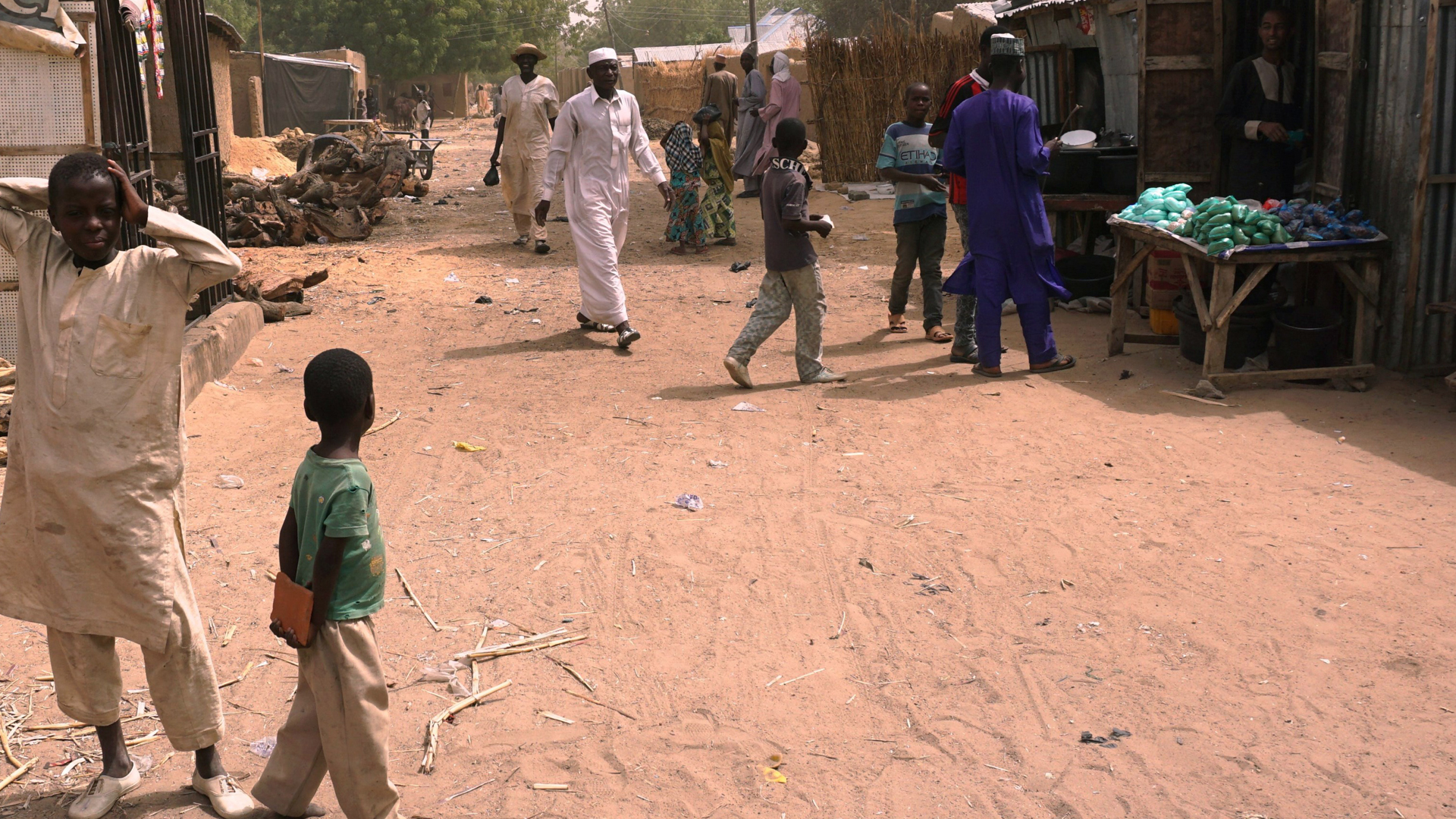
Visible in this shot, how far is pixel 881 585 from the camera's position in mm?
4242

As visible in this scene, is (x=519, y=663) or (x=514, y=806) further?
(x=519, y=663)

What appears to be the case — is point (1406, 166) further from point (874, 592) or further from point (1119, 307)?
point (874, 592)

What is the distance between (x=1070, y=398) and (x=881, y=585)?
277 centimetres

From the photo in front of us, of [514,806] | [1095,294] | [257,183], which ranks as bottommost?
[514,806]

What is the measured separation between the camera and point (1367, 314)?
256 inches

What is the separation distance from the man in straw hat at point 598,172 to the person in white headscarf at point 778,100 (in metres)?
5.42

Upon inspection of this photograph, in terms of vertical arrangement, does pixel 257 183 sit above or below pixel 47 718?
above

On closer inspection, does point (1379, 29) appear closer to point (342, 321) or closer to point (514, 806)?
point (514, 806)

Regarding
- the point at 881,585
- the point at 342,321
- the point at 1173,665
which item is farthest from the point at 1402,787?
the point at 342,321

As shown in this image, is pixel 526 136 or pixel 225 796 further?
pixel 526 136

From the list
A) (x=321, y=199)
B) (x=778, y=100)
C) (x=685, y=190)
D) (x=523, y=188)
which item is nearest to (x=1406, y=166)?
(x=685, y=190)

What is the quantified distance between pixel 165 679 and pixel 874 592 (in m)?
2.30

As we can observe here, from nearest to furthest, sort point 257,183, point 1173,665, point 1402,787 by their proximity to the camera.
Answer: point 1402,787
point 1173,665
point 257,183

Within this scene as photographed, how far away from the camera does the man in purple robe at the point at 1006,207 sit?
6750mm
